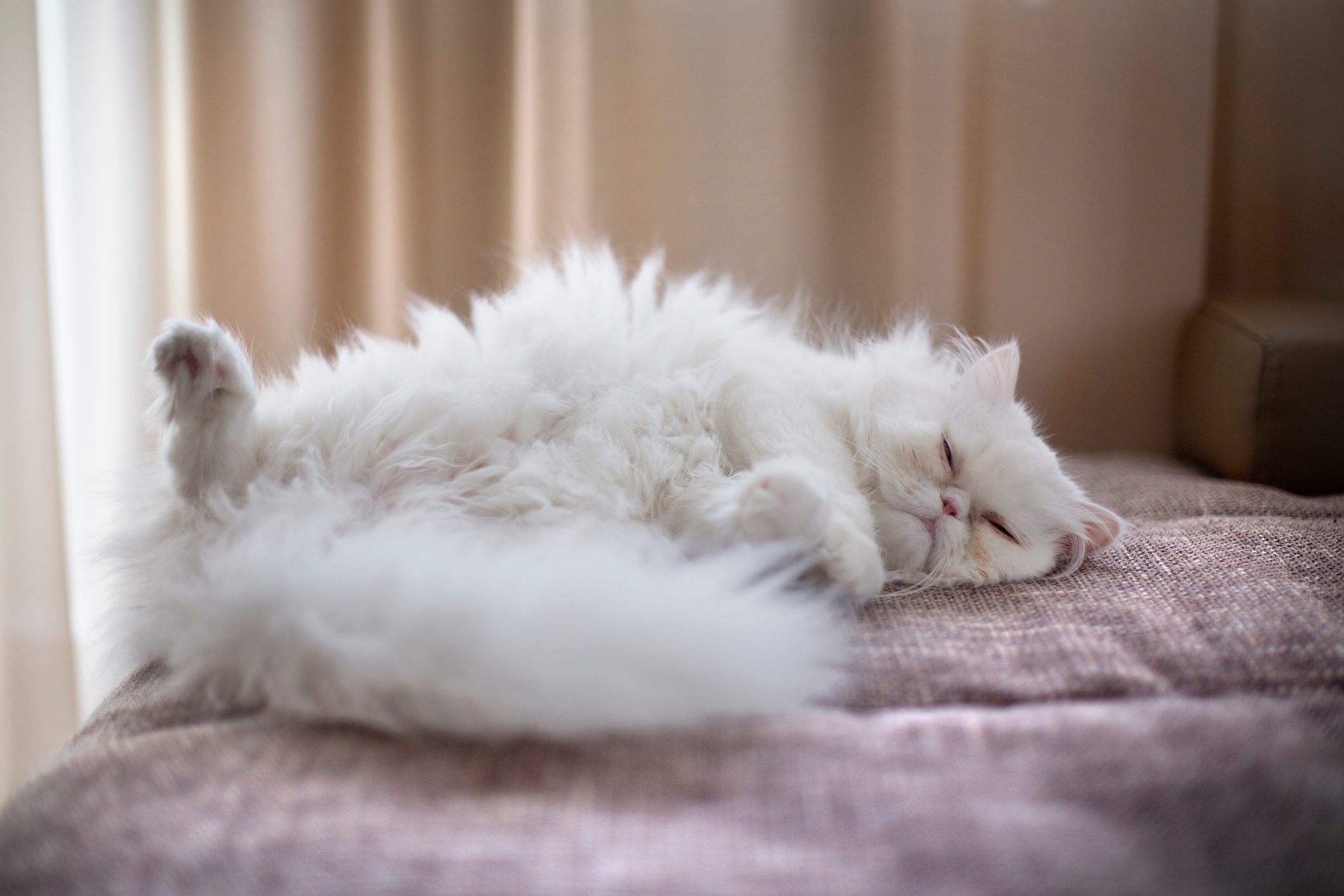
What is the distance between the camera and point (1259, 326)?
66.1 inches

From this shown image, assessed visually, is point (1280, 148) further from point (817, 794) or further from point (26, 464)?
point (26, 464)

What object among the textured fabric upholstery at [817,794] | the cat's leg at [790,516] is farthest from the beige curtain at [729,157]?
the textured fabric upholstery at [817,794]

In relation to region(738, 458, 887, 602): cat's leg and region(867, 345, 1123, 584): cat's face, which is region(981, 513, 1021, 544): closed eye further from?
region(738, 458, 887, 602): cat's leg

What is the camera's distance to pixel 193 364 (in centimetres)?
94

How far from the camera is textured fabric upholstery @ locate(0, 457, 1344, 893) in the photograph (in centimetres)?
57

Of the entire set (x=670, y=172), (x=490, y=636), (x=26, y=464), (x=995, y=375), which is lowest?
(x=26, y=464)

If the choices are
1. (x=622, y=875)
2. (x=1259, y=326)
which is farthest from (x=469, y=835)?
(x=1259, y=326)

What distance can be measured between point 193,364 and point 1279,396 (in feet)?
6.11

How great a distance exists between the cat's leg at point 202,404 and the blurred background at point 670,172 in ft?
3.03

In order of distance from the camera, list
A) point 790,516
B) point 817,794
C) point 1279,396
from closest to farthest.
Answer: point 817,794, point 790,516, point 1279,396

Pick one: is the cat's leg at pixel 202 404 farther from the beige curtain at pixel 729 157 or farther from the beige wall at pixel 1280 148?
the beige wall at pixel 1280 148

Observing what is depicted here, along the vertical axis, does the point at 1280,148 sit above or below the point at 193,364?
above

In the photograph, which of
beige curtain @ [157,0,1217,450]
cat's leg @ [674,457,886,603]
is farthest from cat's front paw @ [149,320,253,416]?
beige curtain @ [157,0,1217,450]

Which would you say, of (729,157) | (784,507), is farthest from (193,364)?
(729,157)
